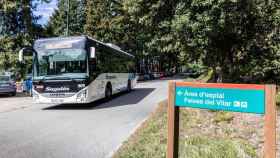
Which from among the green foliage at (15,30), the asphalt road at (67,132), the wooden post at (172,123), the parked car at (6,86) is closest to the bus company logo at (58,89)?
the asphalt road at (67,132)

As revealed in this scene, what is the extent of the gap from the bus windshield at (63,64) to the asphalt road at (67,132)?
1570mm

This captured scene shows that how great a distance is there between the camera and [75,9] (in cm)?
5284

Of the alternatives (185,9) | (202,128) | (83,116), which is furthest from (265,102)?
(185,9)

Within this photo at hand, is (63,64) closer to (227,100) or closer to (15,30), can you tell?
(227,100)

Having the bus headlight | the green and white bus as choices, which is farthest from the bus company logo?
the bus headlight

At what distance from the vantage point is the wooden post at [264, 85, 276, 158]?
4.14m

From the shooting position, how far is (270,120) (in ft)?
13.7

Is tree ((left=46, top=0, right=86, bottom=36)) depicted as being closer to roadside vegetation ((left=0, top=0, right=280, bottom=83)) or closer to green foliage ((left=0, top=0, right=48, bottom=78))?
green foliage ((left=0, top=0, right=48, bottom=78))

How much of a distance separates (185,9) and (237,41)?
13.2 ft

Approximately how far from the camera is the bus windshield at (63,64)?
1411 centimetres

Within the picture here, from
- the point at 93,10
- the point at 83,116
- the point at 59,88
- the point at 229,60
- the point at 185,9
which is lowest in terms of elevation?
the point at 83,116

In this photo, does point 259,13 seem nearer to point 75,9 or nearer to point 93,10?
point 93,10

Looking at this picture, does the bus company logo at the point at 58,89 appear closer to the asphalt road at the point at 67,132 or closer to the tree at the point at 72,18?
the asphalt road at the point at 67,132

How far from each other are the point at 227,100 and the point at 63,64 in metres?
10.6
